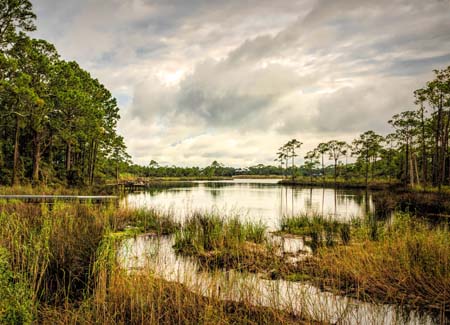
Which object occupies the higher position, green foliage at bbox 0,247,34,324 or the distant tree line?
the distant tree line

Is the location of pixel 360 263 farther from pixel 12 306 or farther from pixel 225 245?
pixel 12 306

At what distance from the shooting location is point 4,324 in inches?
126

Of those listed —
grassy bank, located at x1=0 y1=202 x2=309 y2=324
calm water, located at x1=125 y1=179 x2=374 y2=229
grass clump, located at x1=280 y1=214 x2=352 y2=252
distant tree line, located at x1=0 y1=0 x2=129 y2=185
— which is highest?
distant tree line, located at x1=0 y1=0 x2=129 y2=185

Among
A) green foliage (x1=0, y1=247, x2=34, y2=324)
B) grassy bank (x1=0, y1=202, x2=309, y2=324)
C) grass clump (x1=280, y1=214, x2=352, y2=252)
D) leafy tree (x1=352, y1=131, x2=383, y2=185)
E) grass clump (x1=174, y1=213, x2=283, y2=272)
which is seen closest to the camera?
green foliage (x1=0, y1=247, x2=34, y2=324)

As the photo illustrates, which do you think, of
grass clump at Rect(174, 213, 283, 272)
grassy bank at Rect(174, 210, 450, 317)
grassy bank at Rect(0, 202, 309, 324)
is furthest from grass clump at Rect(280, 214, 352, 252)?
grassy bank at Rect(0, 202, 309, 324)

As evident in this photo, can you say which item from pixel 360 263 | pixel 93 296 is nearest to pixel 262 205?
pixel 360 263

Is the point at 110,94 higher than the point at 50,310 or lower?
higher

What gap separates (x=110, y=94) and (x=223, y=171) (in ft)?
359

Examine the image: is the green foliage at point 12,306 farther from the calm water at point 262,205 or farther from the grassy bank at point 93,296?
the calm water at point 262,205

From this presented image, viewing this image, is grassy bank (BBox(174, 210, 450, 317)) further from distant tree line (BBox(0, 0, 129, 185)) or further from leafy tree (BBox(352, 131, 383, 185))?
leafy tree (BBox(352, 131, 383, 185))

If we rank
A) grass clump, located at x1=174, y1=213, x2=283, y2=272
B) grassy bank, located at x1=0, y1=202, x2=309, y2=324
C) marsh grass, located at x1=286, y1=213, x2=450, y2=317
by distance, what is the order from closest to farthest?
grassy bank, located at x1=0, y1=202, x2=309, y2=324 < marsh grass, located at x1=286, y1=213, x2=450, y2=317 < grass clump, located at x1=174, y1=213, x2=283, y2=272

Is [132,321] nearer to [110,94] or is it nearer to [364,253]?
[364,253]

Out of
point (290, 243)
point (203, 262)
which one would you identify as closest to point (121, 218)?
point (203, 262)

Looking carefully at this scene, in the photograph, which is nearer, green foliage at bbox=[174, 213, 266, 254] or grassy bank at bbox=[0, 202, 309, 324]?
grassy bank at bbox=[0, 202, 309, 324]
